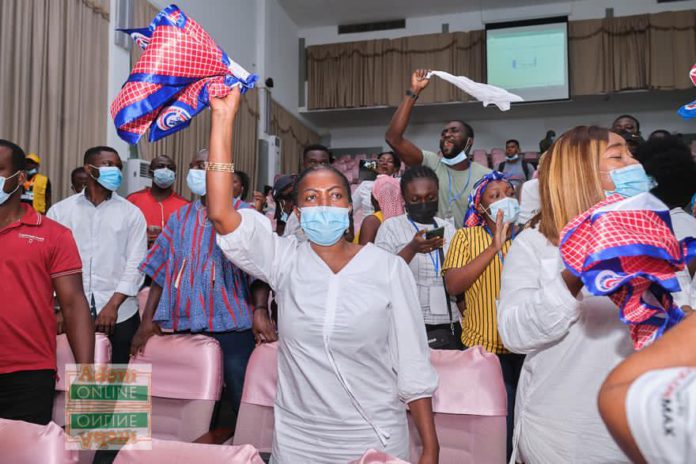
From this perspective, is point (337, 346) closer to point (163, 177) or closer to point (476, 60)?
point (163, 177)

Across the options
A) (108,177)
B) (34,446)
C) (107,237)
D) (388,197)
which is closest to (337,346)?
(34,446)

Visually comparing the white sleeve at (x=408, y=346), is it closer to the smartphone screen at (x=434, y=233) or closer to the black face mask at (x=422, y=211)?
the smartphone screen at (x=434, y=233)

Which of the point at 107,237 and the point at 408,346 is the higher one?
the point at 107,237

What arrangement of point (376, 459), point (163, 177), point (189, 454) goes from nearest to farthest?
1. point (376, 459)
2. point (189, 454)
3. point (163, 177)

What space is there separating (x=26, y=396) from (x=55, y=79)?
4395 mm

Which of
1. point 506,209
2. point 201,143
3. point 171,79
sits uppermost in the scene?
point 201,143

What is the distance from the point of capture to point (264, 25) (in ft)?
31.5

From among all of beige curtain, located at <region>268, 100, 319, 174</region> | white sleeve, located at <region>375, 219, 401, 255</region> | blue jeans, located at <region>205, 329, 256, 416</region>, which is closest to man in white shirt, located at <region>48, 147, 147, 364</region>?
blue jeans, located at <region>205, 329, 256, 416</region>

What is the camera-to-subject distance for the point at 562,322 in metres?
1.06

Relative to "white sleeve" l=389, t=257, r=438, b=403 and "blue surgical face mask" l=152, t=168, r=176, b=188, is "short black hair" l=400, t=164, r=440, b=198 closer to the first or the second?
"white sleeve" l=389, t=257, r=438, b=403

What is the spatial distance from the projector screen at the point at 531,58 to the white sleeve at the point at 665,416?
10.5 metres

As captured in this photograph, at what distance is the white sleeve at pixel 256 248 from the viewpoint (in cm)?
144

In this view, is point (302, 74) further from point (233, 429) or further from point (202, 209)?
point (233, 429)

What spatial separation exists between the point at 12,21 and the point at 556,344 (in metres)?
5.38
